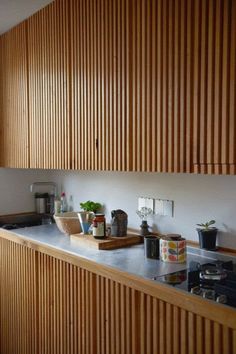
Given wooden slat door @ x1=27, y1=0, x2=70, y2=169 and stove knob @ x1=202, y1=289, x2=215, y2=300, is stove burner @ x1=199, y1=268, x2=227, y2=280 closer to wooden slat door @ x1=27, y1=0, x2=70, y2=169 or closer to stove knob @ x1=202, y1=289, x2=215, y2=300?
stove knob @ x1=202, y1=289, x2=215, y2=300

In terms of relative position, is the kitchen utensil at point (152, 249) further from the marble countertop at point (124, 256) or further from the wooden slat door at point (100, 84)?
the wooden slat door at point (100, 84)

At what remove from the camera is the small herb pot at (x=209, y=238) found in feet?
6.23

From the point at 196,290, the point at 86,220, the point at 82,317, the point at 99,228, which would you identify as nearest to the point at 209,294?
the point at 196,290

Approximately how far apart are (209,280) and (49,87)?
147 centimetres

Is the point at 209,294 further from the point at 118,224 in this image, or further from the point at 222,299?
the point at 118,224

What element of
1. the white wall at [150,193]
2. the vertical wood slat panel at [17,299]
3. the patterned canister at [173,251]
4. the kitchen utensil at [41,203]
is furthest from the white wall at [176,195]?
the vertical wood slat panel at [17,299]

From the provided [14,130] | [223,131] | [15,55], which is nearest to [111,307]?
[223,131]

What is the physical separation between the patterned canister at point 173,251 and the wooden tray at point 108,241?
12.8 inches

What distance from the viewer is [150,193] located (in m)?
2.29

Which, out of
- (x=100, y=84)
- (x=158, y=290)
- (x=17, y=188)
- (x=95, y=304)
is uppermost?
(x=100, y=84)

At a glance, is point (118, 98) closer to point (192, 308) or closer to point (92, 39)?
point (92, 39)

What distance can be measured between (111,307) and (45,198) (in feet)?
5.39

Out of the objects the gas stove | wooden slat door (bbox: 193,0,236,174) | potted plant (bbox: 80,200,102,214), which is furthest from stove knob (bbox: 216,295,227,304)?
potted plant (bbox: 80,200,102,214)

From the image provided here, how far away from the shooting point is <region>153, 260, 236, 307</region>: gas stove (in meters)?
1.37
